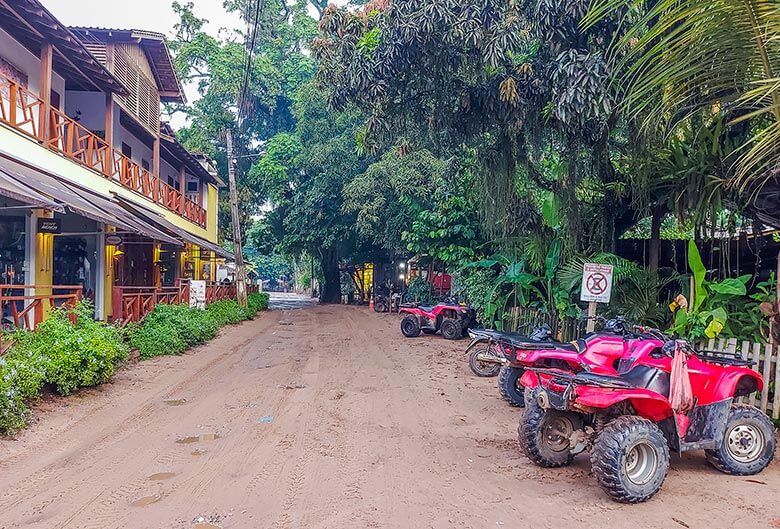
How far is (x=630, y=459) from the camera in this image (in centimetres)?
419

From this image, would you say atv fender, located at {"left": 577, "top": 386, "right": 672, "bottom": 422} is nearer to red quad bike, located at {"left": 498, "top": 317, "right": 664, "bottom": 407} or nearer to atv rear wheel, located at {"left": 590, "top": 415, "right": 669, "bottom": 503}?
atv rear wheel, located at {"left": 590, "top": 415, "right": 669, "bottom": 503}

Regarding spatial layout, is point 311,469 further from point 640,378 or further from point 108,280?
point 108,280

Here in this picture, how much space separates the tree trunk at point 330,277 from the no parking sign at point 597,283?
2628 centimetres

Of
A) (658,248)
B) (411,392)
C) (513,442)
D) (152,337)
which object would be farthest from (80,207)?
(658,248)

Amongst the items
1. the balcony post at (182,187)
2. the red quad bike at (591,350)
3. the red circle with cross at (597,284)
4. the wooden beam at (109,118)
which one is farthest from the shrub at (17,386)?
the balcony post at (182,187)

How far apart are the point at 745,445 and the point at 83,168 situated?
43.4 ft

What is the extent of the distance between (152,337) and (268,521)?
859cm

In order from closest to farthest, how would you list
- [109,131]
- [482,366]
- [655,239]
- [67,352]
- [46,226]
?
[67,352] → [482,366] → [655,239] → [46,226] → [109,131]

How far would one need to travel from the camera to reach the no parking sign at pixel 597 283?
22.5ft

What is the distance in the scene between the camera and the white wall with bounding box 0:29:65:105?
10.4m

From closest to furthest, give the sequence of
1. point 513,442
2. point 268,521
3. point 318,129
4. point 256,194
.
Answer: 1. point 268,521
2. point 513,442
3. point 318,129
4. point 256,194

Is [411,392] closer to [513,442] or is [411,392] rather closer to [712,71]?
[513,442]

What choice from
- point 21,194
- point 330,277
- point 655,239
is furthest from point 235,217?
point 655,239

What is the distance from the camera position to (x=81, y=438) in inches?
223
